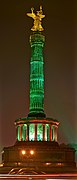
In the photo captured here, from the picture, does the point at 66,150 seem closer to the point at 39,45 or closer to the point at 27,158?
the point at 27,158

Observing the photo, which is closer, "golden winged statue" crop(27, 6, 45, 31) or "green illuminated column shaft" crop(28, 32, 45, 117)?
"green illuminated column shaft" crop(28, 32, 45, 117)

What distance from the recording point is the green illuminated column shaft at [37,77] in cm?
4872

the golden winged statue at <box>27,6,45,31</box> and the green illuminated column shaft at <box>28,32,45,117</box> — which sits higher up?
the golden winged statue at <box>27,6,45,31</box>

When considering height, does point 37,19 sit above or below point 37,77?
above

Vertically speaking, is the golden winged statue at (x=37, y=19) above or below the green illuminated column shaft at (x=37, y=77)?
above

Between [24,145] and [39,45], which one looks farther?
[39,45]

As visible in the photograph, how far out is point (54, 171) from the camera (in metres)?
40.9

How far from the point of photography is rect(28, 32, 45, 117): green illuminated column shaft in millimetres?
48719

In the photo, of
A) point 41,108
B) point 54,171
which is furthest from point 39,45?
point 54,171

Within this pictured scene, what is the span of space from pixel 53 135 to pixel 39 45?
926 cm

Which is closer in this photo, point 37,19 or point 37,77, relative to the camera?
point 37,77

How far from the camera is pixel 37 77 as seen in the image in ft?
160

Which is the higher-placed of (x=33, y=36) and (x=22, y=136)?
(x=33, y=36)

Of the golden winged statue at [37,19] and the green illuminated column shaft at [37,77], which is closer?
the green illuminated column shaft at [37,77]
